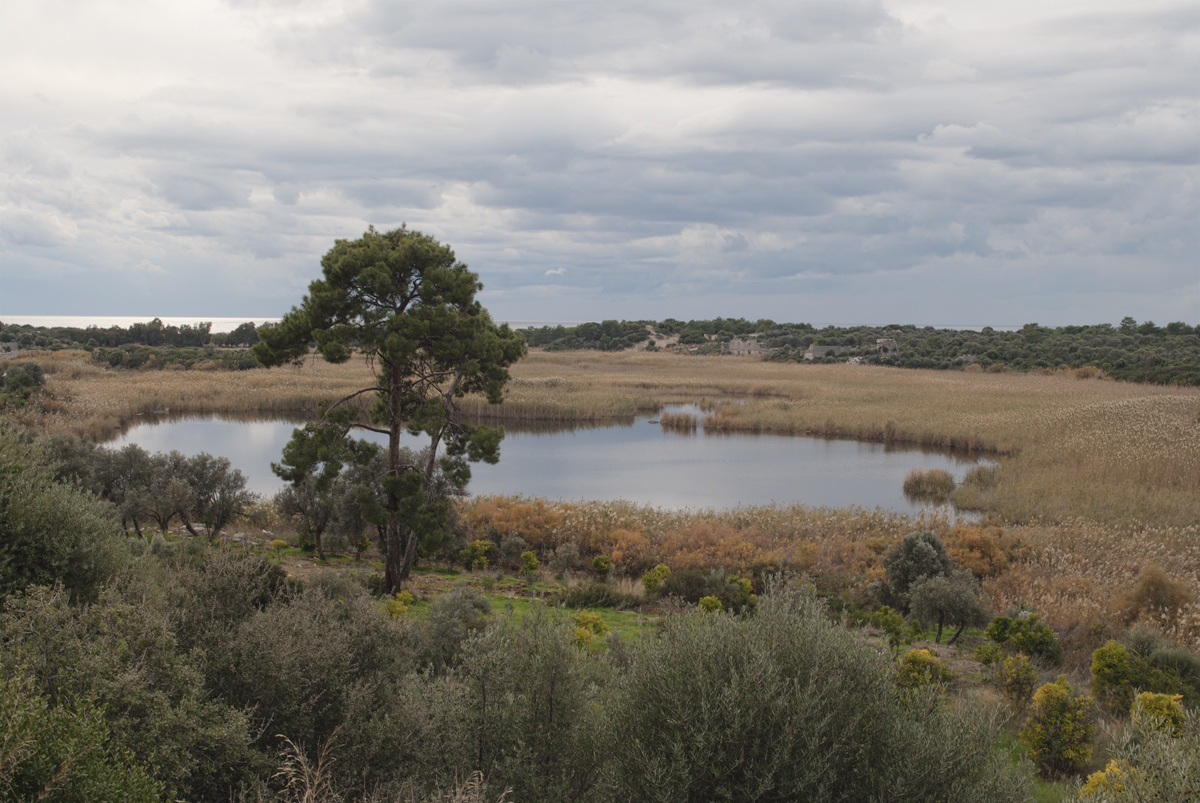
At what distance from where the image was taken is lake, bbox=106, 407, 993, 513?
25.5 metres

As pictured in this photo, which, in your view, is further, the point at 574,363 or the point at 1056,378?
the point at 574,363

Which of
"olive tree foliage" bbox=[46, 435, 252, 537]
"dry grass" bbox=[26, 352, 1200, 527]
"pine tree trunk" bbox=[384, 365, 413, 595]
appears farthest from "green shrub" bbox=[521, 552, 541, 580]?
"dry grass" bbox=[26, 352, 1200, 527]

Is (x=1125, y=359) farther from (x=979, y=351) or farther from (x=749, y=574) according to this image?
(x=749, y=574)

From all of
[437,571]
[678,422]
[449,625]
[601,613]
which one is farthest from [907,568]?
[678,422]

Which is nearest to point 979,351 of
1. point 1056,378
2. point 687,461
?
point 1056,378

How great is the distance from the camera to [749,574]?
1418cm

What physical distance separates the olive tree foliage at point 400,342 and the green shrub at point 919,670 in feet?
27.0

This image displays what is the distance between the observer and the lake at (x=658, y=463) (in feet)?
83.6

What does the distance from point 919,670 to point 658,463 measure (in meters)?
24.2

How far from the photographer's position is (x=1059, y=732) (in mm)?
6695

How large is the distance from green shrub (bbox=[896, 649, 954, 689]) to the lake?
49.6ft

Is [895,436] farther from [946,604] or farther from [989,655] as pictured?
[989,655]

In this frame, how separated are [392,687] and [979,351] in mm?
81854

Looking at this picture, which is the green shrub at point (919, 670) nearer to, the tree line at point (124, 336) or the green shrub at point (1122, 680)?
the green shrub at point (1122, 680)
